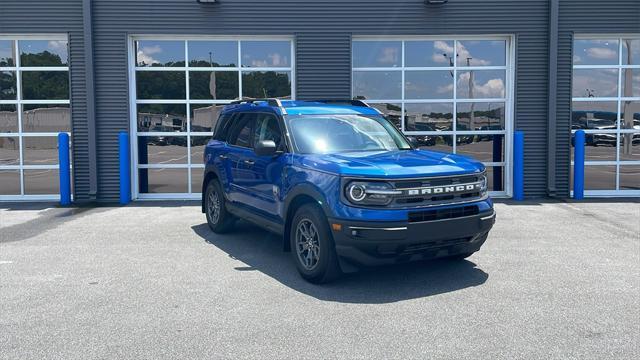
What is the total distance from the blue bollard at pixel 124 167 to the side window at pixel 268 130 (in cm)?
514

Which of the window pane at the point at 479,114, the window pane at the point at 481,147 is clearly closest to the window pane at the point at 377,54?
the window pane at the point at 479,114

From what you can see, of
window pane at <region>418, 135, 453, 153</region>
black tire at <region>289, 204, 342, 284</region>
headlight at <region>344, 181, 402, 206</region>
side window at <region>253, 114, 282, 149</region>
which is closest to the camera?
headlight at <region>344, 181, 402, 206</region>

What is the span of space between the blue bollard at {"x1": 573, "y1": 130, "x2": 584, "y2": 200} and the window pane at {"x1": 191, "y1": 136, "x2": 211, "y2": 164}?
7456mm

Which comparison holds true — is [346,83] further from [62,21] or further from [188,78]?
[62,21]

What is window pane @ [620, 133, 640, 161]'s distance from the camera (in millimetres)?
12914

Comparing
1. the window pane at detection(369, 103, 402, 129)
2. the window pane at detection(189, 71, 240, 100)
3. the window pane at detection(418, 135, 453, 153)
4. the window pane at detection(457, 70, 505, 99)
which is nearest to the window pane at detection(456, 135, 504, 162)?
the window pane at detection(418, 135, 453, 153)

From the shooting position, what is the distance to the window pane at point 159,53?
41.2 ft

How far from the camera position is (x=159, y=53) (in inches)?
495

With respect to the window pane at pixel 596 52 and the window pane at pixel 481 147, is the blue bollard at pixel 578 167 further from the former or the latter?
the window pane at pixel 596 52

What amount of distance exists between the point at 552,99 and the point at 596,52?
1.61 meters

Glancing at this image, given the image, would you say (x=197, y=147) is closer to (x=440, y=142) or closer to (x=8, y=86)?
(x=8, y=86)

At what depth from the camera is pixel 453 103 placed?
12789mm

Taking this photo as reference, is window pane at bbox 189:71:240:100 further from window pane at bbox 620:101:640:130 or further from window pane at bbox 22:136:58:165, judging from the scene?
window pane at bbox 620:101:640:130

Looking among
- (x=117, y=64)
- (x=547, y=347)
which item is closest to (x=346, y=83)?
(x=117, y=64)
